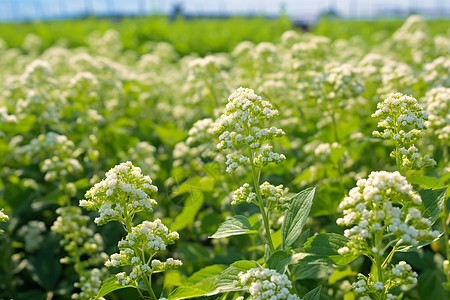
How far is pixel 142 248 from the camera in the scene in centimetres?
254

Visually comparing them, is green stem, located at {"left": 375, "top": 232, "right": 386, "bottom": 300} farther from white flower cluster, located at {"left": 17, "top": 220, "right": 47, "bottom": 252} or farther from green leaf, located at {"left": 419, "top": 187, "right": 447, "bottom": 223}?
white flower cluster, located at {"left": 17, "top": 220, "right": 47, "bottom": 252}

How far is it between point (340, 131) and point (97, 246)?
2801mm

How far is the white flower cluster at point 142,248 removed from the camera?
2.47 metres

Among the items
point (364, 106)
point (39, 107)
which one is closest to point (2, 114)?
point (39, 107)

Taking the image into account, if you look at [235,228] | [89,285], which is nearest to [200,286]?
[235,228]

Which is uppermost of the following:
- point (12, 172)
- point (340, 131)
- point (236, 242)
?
point (340, 131)

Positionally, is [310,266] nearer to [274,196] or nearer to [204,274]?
[204,274]

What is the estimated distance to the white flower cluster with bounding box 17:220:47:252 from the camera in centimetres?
504

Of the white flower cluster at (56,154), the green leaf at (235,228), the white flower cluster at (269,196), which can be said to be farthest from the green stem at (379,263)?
the white flower cluster at (56,154)

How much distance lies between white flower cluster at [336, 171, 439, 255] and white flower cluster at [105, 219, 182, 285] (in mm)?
1006

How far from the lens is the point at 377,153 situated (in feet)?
18.2

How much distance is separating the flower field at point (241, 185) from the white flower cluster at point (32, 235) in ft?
0.05

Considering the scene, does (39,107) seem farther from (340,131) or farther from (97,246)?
(340,131)

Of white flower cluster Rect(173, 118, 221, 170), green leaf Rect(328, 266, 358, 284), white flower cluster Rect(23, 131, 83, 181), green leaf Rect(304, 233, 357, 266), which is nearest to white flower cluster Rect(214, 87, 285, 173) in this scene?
green leaf Rect(304, 233, 357, 266)
